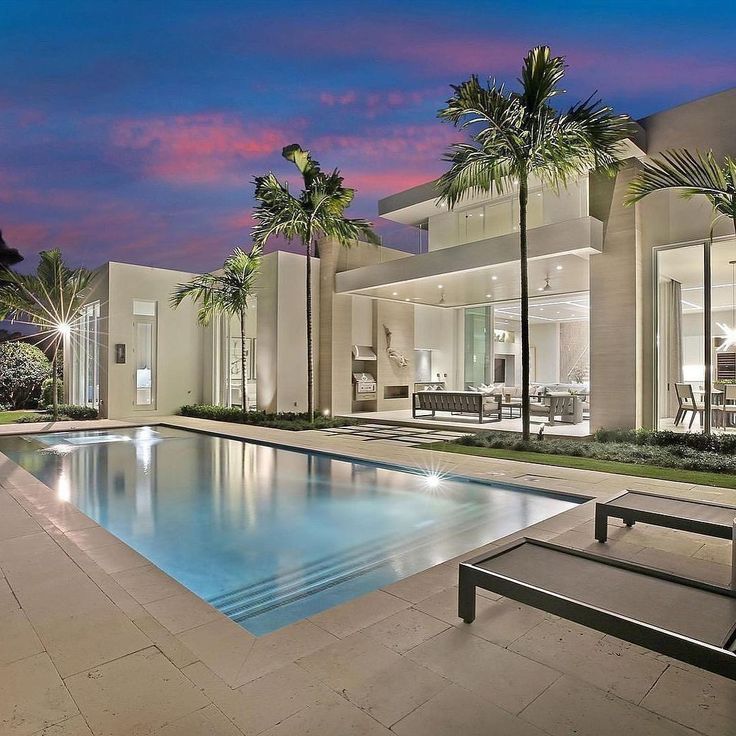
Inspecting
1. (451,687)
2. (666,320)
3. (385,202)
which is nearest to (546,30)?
(385,202)

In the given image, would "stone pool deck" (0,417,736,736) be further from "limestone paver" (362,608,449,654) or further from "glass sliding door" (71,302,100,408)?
"glass sliding door" (71,302,100,408)

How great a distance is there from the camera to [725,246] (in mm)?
8742

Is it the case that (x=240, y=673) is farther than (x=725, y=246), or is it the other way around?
(x=725, y=246)

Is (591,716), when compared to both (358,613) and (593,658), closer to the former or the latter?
(593,658)

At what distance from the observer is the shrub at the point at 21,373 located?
59.2 feet

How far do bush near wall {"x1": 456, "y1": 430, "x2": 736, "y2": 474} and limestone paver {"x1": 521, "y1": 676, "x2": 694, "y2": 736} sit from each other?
5.94 meters

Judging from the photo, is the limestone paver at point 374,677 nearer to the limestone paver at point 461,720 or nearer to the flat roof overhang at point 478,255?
the limestone paver at point 461,720

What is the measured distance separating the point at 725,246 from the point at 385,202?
891 cm

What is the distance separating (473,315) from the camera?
18484 mm

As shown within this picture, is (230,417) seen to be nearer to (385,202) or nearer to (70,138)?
(385,202)

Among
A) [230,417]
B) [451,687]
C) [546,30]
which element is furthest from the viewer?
[546,30]

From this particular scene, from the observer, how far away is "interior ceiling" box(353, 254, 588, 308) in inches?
444

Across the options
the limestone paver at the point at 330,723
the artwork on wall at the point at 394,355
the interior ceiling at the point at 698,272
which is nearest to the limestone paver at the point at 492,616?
the limestone paver at the point at 330,723

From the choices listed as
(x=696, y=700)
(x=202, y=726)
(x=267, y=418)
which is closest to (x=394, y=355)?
(x=267, y=418)
